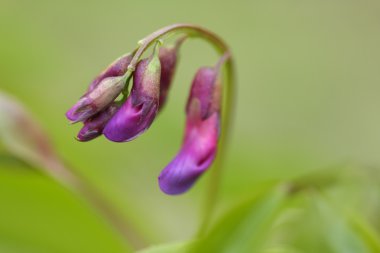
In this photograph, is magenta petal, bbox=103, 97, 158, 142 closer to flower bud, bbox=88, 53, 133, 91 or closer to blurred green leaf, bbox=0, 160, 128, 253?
flower bud, bbox=88, 53, 133, 91

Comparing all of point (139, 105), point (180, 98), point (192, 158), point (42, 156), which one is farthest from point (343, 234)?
point (180, 98)

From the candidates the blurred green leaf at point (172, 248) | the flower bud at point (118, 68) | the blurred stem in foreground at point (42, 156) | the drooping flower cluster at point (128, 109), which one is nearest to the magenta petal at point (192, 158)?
the drooping flower cluster at point (128, 109)

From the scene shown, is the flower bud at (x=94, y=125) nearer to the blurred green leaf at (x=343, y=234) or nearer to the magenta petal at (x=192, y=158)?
the magenta petal at (x=192, y=158)

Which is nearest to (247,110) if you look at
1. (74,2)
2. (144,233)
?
(74,2)

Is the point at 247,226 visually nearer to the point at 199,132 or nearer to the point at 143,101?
the point at 199,132

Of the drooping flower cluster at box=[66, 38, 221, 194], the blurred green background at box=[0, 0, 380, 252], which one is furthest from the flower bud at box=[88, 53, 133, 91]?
the blurred green background at box=[0, 0, 380, 252]
